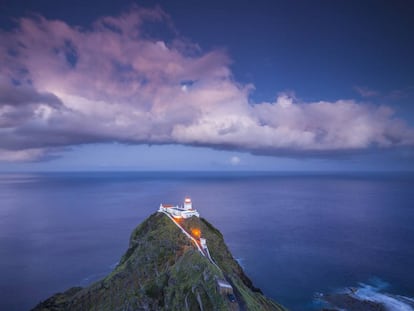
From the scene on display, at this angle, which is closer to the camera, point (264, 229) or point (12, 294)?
point (12, 294)

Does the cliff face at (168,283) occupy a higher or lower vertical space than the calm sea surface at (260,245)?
higher

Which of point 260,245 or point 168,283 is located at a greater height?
→ point 168,283

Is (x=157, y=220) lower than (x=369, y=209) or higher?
higher

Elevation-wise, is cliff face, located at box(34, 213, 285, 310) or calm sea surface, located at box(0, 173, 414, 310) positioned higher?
cliff face, located at box(34, 213, 285, 310)

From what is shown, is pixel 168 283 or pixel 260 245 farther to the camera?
pixel 260 245

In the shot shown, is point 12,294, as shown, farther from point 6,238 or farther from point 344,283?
point 344,283

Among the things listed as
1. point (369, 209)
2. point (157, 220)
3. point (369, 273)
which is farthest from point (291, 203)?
point (157, 220)

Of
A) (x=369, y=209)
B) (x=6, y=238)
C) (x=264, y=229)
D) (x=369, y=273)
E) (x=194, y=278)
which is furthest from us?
(x=369, y=209)

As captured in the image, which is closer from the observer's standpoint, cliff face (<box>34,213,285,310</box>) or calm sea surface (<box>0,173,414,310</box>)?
cliff face (<box>34,213,285,310</box>)
